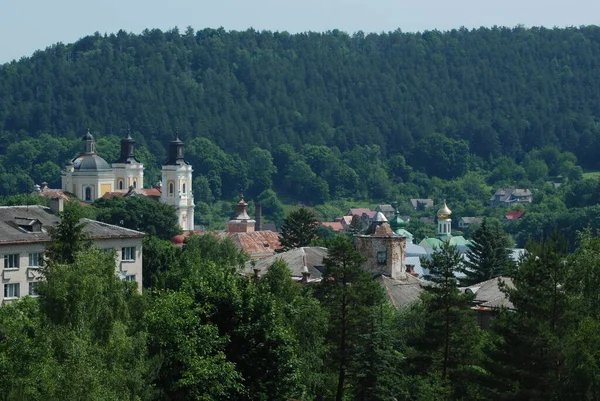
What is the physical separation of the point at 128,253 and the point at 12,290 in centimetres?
668

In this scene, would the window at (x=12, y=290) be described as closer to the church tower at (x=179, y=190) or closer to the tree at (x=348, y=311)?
the tree at (x=348, y=311)

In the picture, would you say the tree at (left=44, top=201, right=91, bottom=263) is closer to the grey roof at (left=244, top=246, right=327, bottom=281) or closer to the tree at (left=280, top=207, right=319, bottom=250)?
the grey roof at (left=244, top=246, right=327, bottom=281)

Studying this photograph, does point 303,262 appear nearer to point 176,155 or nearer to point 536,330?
point 536,330

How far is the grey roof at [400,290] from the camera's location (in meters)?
60.1

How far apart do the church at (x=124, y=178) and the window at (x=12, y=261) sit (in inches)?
3830

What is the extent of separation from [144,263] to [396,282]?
14937mm

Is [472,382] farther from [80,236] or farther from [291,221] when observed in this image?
[291,221]

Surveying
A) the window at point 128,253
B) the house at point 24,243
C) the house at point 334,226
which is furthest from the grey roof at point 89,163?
the house at point 24,243

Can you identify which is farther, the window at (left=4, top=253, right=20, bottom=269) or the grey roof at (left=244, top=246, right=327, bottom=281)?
the grey roof at (left=244, top=246, right=327, bottom=281)

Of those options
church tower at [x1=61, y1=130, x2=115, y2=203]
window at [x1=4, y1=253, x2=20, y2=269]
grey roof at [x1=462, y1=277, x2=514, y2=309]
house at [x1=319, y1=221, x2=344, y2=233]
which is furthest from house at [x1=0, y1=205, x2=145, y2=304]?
house at [x1=319, y1=221, x2=344, y2=233]

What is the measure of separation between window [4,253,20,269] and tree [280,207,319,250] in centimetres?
3327

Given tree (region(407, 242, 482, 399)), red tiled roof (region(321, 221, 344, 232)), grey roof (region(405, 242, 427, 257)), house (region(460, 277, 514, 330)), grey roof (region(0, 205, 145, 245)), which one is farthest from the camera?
red tiled roof (region(321, 221, 344, 232))

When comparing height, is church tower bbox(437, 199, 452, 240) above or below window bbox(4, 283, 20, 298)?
above

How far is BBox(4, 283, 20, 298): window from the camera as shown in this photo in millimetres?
55688
